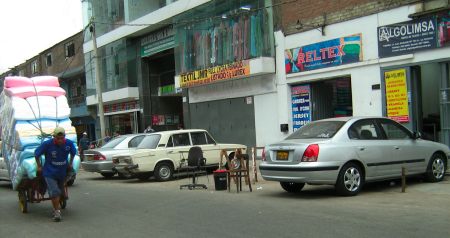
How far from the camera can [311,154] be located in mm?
9383

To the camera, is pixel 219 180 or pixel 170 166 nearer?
pixel 219 180

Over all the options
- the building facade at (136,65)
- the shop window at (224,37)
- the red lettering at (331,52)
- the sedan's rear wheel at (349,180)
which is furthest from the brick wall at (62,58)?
the sedan's rear wheel at (349,180)

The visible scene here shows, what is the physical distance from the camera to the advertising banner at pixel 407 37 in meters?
14.1

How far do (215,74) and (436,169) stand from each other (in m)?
12.0

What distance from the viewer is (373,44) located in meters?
15.8

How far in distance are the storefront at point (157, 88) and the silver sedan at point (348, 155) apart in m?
18.7

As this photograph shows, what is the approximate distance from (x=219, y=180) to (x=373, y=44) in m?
7.24

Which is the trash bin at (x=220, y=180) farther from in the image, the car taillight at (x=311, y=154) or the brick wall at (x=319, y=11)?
the brick wall at (x=319, y=11)

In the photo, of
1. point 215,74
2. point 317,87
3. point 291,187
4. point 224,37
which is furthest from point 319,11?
point 291,187

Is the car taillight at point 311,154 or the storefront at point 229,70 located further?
the storefront at point 229,70

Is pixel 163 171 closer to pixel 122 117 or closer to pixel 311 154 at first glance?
pixel 311 154

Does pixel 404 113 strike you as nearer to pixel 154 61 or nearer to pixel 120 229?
pixel 120 229

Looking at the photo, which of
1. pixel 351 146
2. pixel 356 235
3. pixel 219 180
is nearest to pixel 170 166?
pixel 219 180

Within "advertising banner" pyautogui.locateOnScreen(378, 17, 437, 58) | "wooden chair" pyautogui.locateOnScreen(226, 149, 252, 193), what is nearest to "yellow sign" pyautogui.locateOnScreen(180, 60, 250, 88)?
"advertising banner" pyautogui.locateOnScreen(378, 17, 437, 58)
